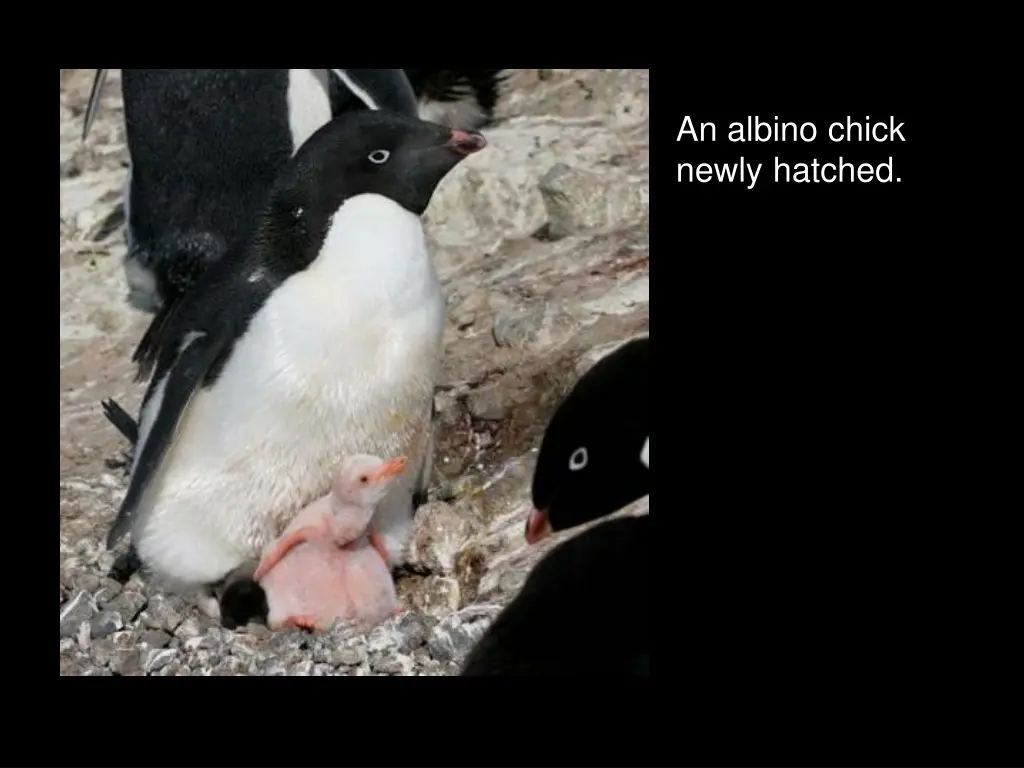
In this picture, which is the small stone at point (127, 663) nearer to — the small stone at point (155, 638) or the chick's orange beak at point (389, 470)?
the small stone at point (155, 638)

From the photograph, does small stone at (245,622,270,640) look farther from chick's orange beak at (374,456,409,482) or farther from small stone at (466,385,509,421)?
small stone at (466,385,509,421)

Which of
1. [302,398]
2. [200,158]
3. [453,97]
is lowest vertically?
[302,398]

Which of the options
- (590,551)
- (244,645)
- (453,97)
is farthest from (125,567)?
(453,97)

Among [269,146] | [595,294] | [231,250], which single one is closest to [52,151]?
[269,146]

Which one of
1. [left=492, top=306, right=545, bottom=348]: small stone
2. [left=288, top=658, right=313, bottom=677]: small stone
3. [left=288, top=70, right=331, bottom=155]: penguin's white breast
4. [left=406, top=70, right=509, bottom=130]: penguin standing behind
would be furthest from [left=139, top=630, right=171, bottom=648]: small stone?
[left=406, top=70, right=509, bottom=130]: penguin standing behind

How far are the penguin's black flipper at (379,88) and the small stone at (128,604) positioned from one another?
4.41 feet

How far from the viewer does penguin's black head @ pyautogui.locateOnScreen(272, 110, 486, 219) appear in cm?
276

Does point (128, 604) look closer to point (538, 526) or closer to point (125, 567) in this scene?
point (125, 567)

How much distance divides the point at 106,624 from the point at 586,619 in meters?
0.87

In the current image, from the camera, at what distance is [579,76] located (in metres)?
4.23

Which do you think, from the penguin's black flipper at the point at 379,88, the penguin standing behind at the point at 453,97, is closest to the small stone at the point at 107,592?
the penguin's black flipper at the point at 379,88

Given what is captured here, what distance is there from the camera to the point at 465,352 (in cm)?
335

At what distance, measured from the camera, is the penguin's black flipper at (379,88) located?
368 centimetres

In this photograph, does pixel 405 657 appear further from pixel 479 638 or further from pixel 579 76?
pixel 579 76
